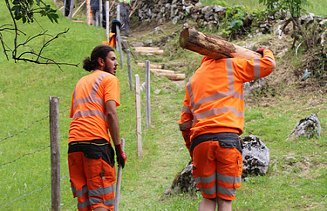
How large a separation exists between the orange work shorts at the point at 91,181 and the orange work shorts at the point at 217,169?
0.93 meters

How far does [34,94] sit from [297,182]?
9866mm

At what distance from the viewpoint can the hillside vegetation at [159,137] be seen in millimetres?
7934

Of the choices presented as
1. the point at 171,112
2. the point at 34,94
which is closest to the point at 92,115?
the point at 171,112

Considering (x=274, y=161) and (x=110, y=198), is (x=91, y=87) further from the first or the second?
(x=274, y=161)

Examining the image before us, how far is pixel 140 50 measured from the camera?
774 inches

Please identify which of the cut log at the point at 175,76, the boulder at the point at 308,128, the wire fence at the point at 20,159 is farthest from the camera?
the cut log at the point at 175,76

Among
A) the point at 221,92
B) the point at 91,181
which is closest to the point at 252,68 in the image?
the point at 221,92

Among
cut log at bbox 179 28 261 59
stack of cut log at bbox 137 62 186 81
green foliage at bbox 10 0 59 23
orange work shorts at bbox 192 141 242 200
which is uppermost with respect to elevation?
green foliage at bbox 10 0 59 23

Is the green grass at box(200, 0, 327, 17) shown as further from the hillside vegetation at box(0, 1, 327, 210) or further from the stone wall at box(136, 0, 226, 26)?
the hillside vegetation at box(0, 1, 327, 210)

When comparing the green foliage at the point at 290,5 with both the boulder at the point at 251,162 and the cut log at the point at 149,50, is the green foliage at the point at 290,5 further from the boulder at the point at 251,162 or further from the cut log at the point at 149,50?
the boulder at the point at 251,162

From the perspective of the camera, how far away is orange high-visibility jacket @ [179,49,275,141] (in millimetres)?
5453

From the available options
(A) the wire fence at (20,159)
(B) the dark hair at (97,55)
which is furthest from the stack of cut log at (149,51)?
(B) the dark hair at (97,55)

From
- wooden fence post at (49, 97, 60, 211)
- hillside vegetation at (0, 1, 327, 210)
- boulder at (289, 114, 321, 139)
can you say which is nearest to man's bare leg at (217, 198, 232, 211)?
hillside vegetation at (0, 1, 327, 210)

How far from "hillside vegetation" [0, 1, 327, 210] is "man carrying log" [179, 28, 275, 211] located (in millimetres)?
1811
